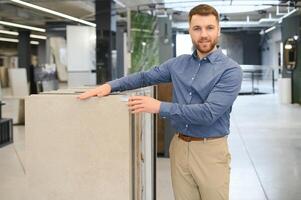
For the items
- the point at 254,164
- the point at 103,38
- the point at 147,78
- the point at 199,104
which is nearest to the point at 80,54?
the point at 103,38

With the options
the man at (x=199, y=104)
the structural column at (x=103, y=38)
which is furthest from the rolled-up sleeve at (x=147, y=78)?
the structural column at (x=103, y=38)

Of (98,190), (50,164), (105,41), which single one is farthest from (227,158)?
(105,41)

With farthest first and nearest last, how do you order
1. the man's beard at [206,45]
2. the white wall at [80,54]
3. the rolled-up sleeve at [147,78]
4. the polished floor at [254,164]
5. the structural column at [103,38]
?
1. the white wall at [80,54]
2. the structural column at [103,38]
3. the polished floor at [254,164]
4. the rolled-up sleeve at [147,78]
5. the man's beard at [206,45]

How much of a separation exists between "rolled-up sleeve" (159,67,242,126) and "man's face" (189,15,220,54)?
0.15 metres

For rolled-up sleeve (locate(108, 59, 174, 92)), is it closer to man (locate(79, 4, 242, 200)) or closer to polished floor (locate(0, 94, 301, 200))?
man (locate(79, 4, 242, 200))

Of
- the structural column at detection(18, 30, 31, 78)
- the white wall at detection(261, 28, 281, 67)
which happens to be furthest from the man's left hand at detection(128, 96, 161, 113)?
the white wall at detection(261, 28, 281, 67)

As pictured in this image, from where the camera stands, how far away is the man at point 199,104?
1.89 meters

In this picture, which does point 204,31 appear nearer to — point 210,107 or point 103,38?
point 210,107

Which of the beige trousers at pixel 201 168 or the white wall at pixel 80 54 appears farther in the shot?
the white wall at pixel 80 54

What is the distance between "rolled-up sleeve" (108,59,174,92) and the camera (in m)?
2.18

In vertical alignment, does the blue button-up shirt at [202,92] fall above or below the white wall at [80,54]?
below

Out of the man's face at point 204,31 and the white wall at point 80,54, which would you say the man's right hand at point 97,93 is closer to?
the man's face at point 204,31

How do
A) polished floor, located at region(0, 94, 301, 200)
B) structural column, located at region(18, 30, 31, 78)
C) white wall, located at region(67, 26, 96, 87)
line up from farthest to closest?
structural column, located at region(18, 30, 31, 78)
white wall, located at region(67, 26, 96, 87)
polished floor, located at region(0, 94, 301, 200)

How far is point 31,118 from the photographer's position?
2006mm
